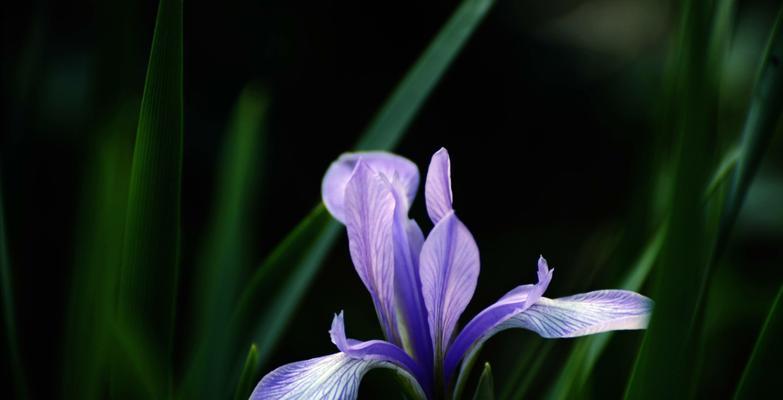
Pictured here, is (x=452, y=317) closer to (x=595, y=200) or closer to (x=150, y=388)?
(x=150, y=388)

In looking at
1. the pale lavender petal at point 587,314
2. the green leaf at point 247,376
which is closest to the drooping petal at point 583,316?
the pale lavender petal at point 587,314

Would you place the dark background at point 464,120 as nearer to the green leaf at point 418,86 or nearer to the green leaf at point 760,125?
the green leaf at point 418,86

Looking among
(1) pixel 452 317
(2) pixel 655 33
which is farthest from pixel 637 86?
(1) pixel 452 317

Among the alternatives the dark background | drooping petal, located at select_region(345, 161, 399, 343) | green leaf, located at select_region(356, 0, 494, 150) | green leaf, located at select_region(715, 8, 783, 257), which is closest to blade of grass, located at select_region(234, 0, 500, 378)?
green leaf, located at select_region(356, 0, 494, 150)

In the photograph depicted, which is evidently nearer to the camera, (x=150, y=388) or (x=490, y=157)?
(x=150, y=388)

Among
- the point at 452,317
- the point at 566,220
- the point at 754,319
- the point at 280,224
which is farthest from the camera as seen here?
the point at 566,220

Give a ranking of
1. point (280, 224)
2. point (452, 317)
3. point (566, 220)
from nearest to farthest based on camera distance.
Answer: point (452, 317) → point (280, 224) → point (566, 220)

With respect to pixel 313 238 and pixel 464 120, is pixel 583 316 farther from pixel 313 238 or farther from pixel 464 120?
pixel 464 120
